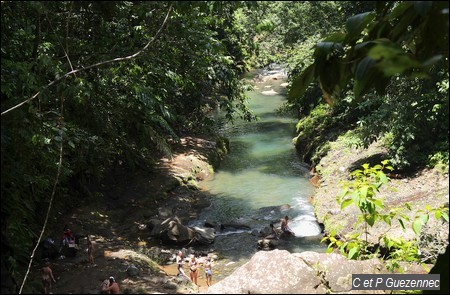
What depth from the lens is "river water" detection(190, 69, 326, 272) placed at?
14.0m

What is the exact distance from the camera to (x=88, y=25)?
945 centimetres

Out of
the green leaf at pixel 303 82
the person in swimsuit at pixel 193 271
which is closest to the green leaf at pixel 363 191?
the green leaf at pixel 303 82

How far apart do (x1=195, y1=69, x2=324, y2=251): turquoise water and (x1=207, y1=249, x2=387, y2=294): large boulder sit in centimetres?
760

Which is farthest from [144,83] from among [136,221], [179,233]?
[136,221]

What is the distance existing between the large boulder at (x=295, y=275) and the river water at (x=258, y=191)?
691cm

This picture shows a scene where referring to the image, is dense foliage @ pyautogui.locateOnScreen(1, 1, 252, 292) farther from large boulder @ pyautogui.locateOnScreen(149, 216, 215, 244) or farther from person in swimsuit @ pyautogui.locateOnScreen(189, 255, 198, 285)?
person in swimsuit @ pyautogui.locateOnScreen(189, 255, 198, 285)

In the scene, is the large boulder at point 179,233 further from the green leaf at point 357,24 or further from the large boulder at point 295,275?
the green leaf at point 357,24

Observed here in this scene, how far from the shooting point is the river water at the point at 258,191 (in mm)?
14023

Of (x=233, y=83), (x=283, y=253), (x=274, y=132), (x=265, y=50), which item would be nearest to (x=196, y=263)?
(x=283, y=253)

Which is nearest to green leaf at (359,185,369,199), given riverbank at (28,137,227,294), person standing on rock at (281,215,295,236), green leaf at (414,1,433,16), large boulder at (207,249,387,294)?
large boulder at (207,249,387,294)

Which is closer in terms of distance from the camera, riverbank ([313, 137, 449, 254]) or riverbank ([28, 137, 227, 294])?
riverbank ([28, 137, 227, 294])

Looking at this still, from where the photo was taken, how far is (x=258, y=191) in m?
18.1

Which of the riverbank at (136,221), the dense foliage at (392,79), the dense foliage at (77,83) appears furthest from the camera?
the riverbank at (136,221)

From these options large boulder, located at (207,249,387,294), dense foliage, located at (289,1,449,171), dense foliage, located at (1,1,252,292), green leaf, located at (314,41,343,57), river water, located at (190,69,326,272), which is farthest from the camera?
river water, located at (190,69,326,272)
